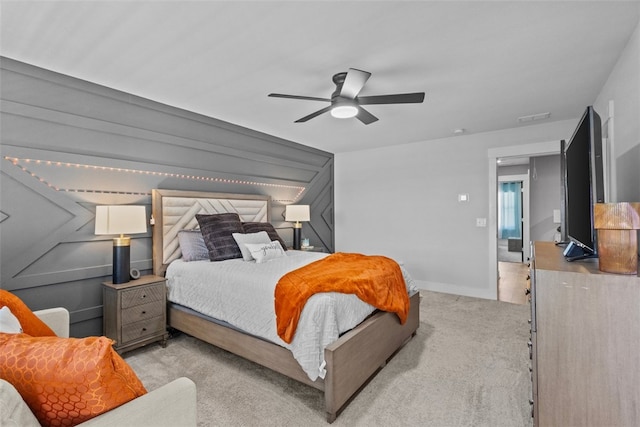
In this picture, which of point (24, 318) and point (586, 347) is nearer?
point (586, 347)

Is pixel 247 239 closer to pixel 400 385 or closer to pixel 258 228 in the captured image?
pixel 258 228

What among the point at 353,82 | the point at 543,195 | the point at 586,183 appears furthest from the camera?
the point at 543,195

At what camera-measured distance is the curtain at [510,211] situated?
7715 mm

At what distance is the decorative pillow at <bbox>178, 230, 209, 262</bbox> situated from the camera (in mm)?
3265

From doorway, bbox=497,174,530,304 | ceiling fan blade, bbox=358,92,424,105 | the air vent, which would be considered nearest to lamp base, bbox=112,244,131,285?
ceiling fan blade, bbox=358,92,424,105

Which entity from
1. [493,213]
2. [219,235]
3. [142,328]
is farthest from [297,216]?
[493,213]

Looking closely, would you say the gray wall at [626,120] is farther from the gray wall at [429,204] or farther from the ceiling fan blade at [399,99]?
the gray wall at [429,204]

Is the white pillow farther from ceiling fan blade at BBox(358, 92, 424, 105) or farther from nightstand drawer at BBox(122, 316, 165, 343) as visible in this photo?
ceiling fan blade at BBox(358, 92, 424, 105)

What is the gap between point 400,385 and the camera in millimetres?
2258

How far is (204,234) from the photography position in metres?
3.29

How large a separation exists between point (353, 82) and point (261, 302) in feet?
6.06

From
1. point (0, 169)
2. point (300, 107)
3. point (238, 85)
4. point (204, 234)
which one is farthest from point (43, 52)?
point (300, 107)

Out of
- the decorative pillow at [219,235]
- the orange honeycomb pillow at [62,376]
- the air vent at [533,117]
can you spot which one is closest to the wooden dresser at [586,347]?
the orange honeycomb pillow at [62,376]

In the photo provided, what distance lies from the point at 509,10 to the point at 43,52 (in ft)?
11.0
